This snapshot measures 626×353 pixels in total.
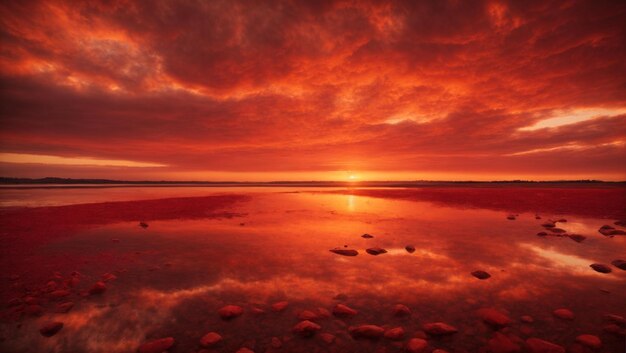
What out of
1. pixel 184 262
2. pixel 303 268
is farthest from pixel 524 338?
pixel 184 262

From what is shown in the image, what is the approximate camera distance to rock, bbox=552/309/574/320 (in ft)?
16.5

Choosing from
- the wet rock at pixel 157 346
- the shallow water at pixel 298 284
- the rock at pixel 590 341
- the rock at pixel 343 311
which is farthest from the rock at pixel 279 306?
the rock at pixel 590 341

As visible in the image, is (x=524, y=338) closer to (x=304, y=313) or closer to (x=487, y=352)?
(x=487, y=352)

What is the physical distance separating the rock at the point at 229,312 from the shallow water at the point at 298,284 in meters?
0.11

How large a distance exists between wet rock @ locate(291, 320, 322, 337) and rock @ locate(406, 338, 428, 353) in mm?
1496

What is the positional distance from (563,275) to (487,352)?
5242mm

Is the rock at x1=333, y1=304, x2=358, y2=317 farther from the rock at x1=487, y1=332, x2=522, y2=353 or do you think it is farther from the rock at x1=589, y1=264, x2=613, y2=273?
the rock at x1=589, y1=264, x2=613, y2=273

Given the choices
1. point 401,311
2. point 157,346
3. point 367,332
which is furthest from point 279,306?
point 401,311

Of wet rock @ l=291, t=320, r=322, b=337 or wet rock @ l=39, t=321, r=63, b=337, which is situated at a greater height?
wet rock @ l=291, t=320, r=322, b=337

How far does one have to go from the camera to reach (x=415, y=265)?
826cm

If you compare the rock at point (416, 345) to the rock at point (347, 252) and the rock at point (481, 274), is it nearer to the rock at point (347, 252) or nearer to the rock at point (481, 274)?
the rock at point (481, 274)

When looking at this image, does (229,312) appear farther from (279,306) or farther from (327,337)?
(327,337)

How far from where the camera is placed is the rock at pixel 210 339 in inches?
171

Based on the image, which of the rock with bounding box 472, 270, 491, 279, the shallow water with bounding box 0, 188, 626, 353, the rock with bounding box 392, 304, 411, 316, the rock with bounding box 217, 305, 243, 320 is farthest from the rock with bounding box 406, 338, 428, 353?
the rock with bounding box 472, 270, 491, 279
